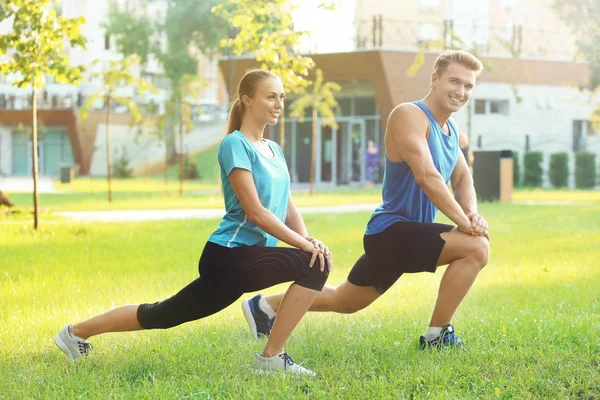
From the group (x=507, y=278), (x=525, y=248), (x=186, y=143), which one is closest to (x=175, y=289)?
(x=507, y=278)

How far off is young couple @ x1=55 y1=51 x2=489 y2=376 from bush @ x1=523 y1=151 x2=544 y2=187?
30.9 meters

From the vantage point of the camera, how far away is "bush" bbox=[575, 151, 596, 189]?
35.3 meters

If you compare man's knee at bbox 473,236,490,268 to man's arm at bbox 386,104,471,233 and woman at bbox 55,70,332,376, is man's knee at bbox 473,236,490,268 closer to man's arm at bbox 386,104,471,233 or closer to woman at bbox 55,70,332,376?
man's arm at bbox 386,104,471,233

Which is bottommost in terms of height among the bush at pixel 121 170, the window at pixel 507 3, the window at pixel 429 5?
the bush at pixel 121 170

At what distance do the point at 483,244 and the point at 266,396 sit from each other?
155 cm

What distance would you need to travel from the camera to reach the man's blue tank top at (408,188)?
17.6 feet

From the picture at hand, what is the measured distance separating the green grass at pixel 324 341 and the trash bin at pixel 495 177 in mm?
12116

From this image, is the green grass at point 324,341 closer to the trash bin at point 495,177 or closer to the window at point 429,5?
the trash bin at point 495,177

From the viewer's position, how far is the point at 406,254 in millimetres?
5301

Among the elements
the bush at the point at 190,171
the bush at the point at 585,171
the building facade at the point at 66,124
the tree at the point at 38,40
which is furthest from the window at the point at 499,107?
the tree at the point at 38,40

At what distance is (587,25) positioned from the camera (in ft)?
126

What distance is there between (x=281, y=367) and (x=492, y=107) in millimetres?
34653

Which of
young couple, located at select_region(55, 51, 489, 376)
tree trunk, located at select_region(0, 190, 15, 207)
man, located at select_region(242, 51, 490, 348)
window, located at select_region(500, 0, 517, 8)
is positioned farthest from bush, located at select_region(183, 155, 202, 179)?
man, located at select_region(242, 51, 490, 348)

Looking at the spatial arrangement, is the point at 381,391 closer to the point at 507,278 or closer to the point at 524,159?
the point at 507,278
